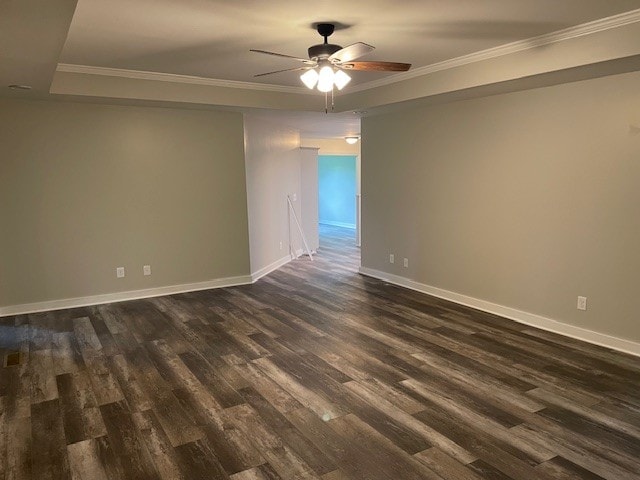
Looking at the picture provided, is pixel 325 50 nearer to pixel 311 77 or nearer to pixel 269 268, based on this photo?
pixel 311 77

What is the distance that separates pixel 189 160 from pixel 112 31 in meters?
2.38

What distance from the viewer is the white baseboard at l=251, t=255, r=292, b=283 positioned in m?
6.42

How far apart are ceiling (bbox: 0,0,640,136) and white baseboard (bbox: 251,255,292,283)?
2445 millimetres

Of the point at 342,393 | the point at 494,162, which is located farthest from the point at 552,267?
the point at 342,393

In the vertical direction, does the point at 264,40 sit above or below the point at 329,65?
above

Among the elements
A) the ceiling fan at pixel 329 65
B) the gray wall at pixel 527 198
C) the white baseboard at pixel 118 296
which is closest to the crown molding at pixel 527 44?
the gray wall at pixel 527 198

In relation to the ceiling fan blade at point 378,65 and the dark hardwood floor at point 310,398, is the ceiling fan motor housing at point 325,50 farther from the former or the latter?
the dark hardwood floor at point 310,398

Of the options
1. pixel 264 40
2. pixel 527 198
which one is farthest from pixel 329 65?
pixel 527 198

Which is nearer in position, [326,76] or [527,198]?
[326,76]

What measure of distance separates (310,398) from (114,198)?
358 cm

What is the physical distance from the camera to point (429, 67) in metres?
4.52

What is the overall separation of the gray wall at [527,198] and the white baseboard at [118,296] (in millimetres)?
2322

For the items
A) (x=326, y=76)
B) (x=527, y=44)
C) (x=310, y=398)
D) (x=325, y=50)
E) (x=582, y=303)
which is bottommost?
(x=310, y=398)

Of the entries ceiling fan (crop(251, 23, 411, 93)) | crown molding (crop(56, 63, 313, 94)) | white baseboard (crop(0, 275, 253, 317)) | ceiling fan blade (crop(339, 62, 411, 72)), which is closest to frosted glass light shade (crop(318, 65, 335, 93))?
ceiling fan (crop(251, 23, 411, 93))
